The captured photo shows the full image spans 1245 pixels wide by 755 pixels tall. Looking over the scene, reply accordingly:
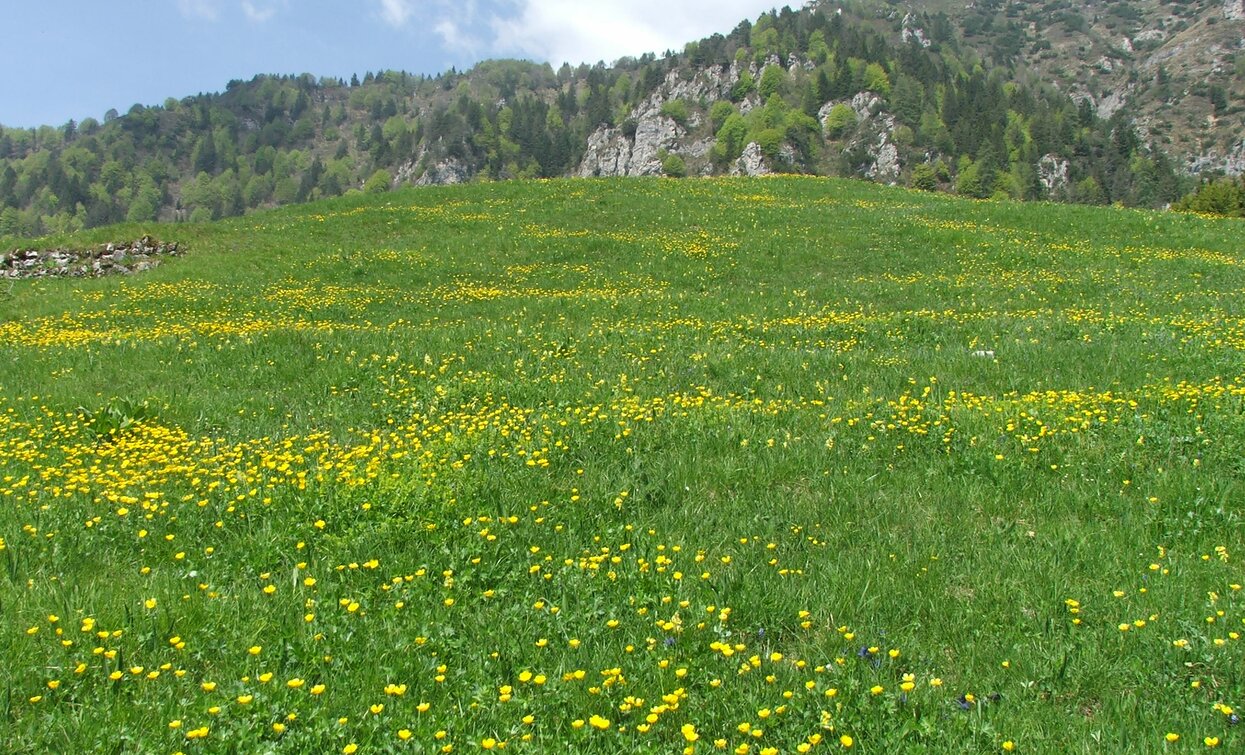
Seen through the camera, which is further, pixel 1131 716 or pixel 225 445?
pixel 225 445

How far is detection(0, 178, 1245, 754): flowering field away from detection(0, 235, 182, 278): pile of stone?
8735 mm

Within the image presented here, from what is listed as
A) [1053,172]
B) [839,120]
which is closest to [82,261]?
[839,120]

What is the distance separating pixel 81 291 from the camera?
19.8m

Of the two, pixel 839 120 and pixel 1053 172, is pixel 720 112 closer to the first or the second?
pixel 839 120

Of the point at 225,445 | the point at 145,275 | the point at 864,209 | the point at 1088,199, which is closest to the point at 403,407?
the point at 225,445

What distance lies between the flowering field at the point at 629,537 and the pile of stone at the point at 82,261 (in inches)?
344

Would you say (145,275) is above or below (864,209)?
below

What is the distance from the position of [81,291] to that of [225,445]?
1517 centimetres

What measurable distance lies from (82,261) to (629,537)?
928 inches

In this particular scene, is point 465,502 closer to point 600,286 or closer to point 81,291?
point 600,286

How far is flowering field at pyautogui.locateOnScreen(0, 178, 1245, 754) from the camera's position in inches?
160

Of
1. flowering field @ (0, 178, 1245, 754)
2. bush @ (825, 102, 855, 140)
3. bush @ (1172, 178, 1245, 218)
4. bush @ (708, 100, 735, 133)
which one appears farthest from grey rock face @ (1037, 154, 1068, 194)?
flowering field @ (0, 178, 1245, 754)

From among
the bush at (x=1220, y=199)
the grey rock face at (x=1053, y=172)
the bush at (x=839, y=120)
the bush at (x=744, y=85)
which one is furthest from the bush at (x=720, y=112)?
the bush at (x=1220, y=199)

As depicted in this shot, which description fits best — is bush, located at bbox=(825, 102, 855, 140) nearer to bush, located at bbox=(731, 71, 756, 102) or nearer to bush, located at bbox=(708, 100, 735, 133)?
bush, located at bbox=(708, 100, 735, 133)
